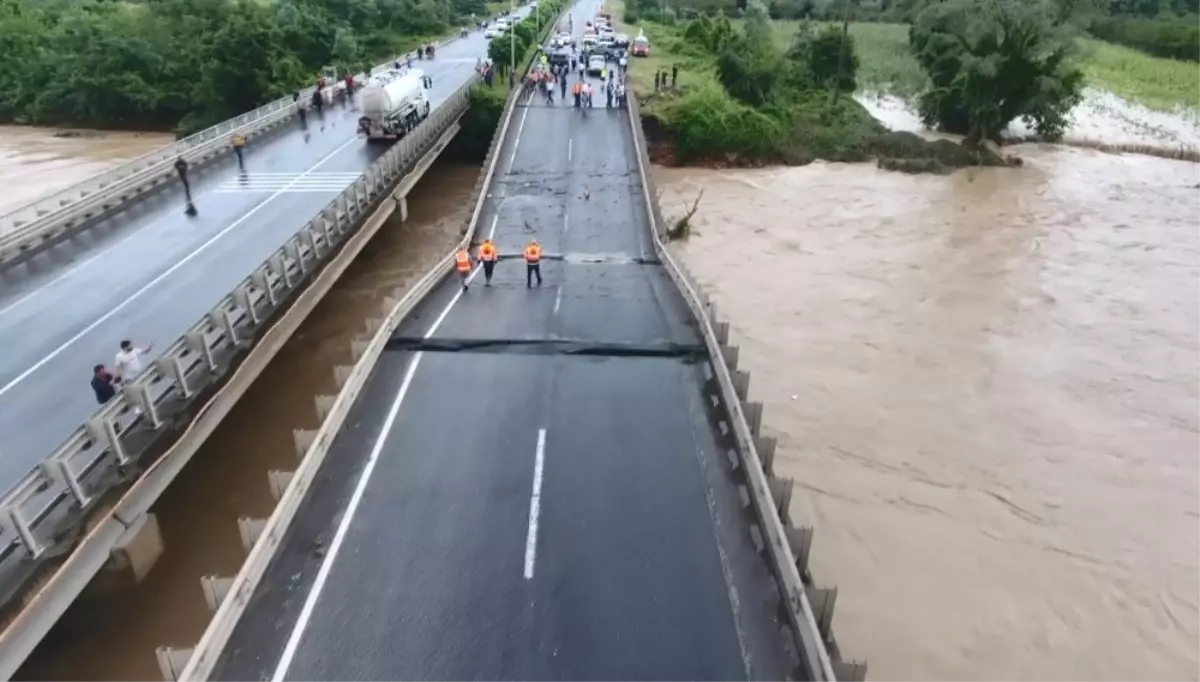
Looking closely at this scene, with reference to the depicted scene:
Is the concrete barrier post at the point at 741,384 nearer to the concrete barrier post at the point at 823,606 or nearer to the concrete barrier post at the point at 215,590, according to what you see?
the concrete barrier post at the point at 823,606

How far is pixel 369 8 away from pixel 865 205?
5919 centimetres

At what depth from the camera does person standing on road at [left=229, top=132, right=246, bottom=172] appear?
32.7 metres

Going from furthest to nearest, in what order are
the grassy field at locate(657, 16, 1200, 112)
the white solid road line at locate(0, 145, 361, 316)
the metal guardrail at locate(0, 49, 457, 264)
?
the grassy field at locate(657, 16, 1200, 112), the metal guardrail at locate(0, 49, 457, 264), the white solid road line at locate(0, 145, 361, 316)

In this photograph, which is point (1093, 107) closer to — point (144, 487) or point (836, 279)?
point (836, 279)

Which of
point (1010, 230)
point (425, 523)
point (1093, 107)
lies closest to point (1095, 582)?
point (425, 523)

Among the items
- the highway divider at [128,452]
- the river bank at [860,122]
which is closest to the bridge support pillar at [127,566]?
the highway divider at [128,452]

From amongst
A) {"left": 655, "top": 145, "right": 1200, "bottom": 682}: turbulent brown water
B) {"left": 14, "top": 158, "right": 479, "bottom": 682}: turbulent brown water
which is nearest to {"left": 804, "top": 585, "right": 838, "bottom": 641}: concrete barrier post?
{"left": 655, "top": 145, "right": 1200, "bottom": 682}: turbulent brown water

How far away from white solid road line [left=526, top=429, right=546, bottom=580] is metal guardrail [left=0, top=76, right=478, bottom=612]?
21.0 ft

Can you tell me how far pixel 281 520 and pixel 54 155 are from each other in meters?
54.6

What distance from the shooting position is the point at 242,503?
18078 millimetres

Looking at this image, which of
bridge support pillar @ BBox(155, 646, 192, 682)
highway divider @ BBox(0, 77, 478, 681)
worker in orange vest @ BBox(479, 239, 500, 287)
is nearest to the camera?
bridge support pillar @ BBox(155, 646, 192, 682)

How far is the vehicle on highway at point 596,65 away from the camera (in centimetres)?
5291

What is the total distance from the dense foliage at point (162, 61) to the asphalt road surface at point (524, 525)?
142ft

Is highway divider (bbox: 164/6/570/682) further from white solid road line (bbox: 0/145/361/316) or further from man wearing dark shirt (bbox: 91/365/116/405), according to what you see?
white solid road line (bbox: 0/145/361/316)
